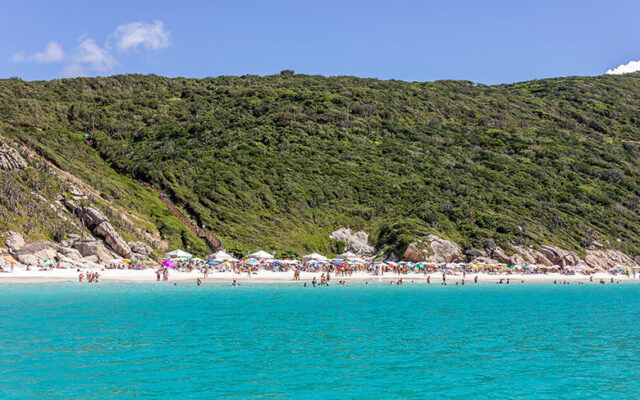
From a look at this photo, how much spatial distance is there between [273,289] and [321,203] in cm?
3381

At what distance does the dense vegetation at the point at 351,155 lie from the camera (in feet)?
245

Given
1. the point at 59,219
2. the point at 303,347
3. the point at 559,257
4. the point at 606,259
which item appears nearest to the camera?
the point at 303,347

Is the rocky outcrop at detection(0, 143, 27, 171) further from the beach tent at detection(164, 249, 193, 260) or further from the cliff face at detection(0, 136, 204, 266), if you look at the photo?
the beach tent at detection(164, 249, 193, 260)

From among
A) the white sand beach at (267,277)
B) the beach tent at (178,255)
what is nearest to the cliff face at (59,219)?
the beach tent at (178,255)

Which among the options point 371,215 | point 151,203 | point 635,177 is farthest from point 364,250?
point 635,177

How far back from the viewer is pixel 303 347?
22422 millimetres

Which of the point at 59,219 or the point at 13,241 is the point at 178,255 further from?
the point at 13,241

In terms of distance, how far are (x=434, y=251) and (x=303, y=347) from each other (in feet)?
153

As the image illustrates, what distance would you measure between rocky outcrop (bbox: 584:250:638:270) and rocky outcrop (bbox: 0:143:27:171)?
72.5 metres

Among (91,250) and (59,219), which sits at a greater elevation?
(59,219)

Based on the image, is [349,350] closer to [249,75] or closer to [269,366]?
[269,366]

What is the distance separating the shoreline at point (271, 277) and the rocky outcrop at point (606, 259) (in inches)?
76.8

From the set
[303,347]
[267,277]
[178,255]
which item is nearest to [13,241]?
[178,255]

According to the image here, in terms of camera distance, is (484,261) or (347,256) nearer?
(347,256)
